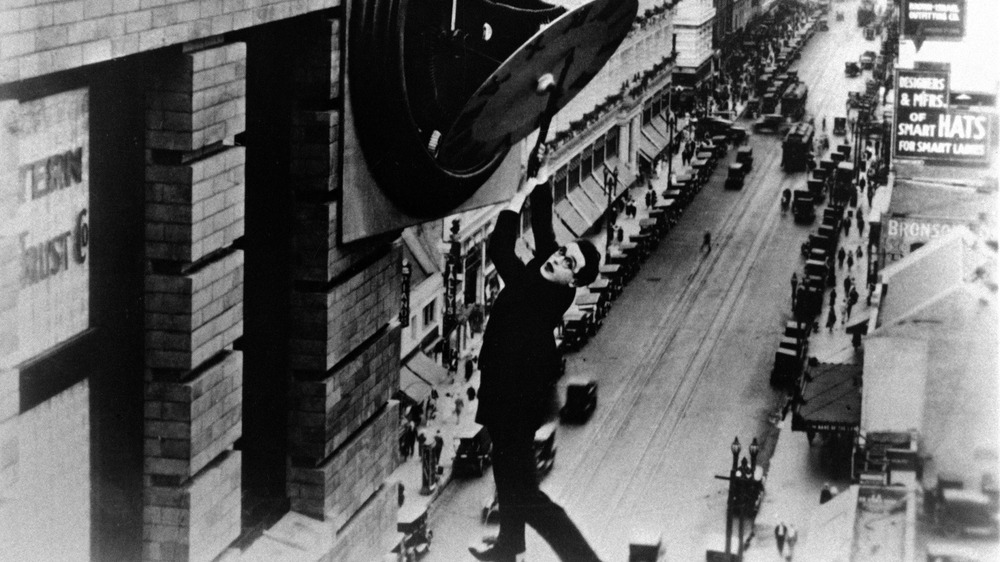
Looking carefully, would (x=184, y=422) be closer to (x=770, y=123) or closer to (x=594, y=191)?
(x=594, y=191)

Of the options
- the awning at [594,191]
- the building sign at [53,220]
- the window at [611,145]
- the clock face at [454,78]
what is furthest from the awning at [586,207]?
the building sign at [53,220]

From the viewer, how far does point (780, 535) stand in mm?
27328

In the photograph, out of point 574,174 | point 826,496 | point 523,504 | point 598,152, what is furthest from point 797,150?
point 523,504

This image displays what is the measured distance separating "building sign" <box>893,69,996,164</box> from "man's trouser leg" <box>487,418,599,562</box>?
51.5 feet

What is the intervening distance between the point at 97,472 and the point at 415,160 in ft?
16.4

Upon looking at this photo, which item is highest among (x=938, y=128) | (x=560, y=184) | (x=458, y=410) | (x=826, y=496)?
(x=938, y=128)

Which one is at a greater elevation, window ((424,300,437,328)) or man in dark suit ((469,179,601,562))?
man in dark suit ((469,179,601,562))

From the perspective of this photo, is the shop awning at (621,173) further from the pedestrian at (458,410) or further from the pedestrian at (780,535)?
the pedestrian at (780,535)

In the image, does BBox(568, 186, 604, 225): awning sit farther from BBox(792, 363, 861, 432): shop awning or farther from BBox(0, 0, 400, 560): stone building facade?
BBox(0, 0, 400, 560): stone building facade

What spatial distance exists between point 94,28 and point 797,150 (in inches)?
2605

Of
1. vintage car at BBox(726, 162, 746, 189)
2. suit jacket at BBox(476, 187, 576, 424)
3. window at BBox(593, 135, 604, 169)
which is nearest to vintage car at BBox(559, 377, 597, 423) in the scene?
suit jacket at BBox(476, 187, 576, 424)

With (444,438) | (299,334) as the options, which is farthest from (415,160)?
(444,438)

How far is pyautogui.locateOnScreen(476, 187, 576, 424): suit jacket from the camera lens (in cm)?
1452

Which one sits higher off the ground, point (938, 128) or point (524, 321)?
point (524, 321)
